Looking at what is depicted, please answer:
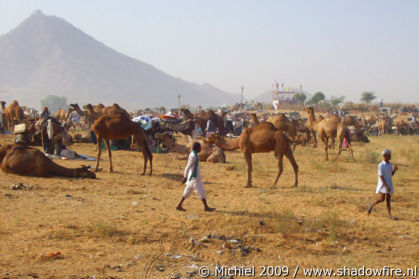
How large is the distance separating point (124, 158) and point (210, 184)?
5064mm

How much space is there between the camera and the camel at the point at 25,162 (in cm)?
1116

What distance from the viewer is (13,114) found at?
25328mm

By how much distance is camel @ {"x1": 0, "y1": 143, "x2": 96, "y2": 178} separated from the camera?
11.2m

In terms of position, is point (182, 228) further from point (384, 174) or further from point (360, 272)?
point (384, 174)

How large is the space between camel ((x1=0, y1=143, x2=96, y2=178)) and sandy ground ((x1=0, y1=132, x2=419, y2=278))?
35 cm

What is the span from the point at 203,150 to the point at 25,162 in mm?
6975

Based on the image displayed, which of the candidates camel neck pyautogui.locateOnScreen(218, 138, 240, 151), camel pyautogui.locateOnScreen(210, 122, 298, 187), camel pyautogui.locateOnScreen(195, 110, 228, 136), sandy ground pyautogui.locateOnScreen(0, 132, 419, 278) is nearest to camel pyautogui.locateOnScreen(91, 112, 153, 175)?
sandy ground pyautogui.locateOnScreen(0, 132, 419, 278)

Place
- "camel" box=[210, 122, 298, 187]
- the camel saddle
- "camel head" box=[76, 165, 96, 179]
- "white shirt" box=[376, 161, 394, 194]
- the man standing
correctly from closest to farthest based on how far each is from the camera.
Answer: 1. "white shirt" box=[376, 161, 394, 194]
2. "camel head" box=[76, 165, 96, 179]
3. "camel" box=[210, 122, 298, 187]
4. the camel saddle
5. the man standing

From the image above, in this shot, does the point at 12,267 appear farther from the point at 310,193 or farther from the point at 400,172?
the point at 400,172

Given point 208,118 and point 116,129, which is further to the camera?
point 208,118

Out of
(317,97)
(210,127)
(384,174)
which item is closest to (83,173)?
(384,174)

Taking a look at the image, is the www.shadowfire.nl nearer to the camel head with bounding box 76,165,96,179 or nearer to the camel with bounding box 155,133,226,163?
the camel head with bounding box 76,165,96,179

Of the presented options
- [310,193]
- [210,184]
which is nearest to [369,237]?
[310,193]

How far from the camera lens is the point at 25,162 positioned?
11180mm
